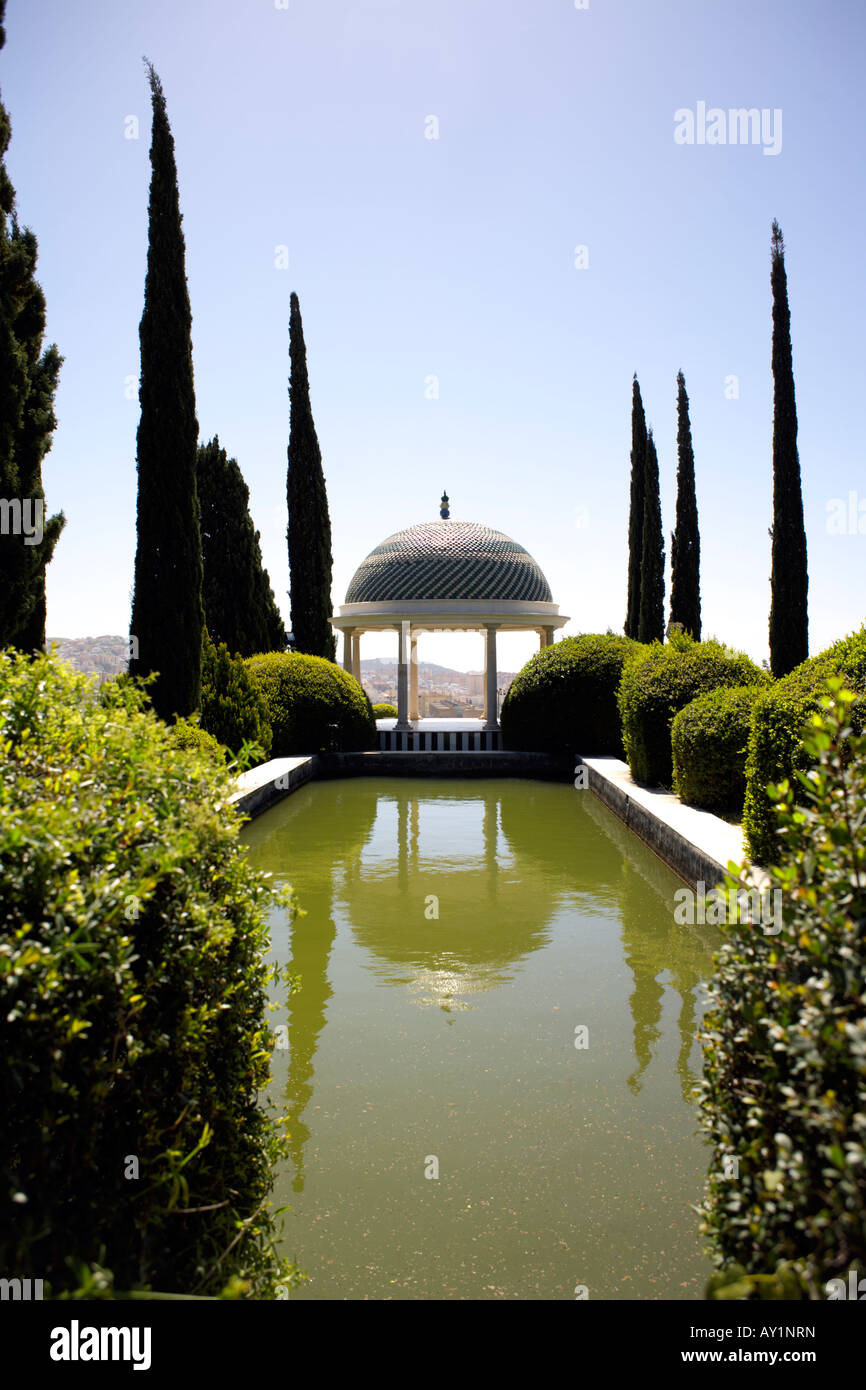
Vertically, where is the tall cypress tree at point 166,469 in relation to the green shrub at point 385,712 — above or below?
above

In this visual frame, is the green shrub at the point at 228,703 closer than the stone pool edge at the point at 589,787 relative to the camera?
No

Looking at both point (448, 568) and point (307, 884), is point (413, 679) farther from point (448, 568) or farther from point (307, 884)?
point (307, 884)

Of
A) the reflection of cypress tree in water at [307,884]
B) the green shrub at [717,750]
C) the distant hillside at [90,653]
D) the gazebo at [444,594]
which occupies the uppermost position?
the gazebo at [444,594]

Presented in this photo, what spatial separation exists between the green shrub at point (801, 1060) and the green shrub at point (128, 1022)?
95 cm

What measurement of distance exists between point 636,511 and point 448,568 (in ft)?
19.1

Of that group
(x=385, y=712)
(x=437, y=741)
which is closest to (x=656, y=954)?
(x=437, y=741)

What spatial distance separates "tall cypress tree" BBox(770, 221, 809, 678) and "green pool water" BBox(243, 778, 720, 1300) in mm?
10387

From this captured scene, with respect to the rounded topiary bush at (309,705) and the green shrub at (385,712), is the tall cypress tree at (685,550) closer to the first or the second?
the rounded topiary bush at (309,705)

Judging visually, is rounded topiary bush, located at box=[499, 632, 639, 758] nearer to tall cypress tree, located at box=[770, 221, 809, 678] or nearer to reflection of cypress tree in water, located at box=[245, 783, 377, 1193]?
tall cypress tree, located at box=[770, 221, 809, 678]

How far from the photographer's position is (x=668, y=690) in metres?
13.1

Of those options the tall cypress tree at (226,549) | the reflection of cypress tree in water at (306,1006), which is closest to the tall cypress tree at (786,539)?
the tall cypress tree at (226,549)

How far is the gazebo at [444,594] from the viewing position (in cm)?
2539
